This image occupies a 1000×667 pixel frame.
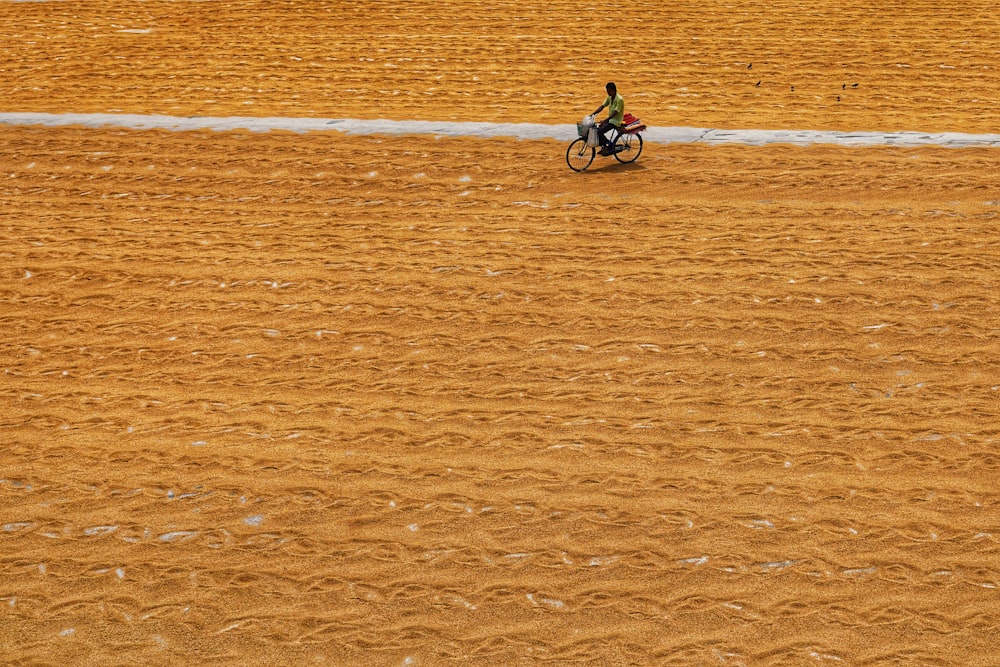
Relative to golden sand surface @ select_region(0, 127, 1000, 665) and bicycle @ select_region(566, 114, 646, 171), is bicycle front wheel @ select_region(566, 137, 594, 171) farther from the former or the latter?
golden sand surface @ select_region(0, 127, 1000, 665)

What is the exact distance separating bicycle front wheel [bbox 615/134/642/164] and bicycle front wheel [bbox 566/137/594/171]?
0.40 metres

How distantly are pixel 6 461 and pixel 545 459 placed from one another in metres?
5.04

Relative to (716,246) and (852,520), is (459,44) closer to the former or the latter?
(716,246)

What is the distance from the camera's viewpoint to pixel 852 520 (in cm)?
814

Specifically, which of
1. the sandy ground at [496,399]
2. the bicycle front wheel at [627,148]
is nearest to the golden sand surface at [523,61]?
the sandy ground at [496,399]

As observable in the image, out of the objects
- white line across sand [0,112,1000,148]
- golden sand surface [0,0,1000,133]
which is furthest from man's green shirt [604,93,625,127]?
golden sand surface [0,0,1000,133]

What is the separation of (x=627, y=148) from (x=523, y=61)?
15.7ft

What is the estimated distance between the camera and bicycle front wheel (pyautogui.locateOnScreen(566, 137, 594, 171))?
14.0 metres

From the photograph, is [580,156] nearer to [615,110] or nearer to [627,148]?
[627,148]

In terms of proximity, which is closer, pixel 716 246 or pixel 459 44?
pixel 716 246

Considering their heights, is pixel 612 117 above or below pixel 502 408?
above

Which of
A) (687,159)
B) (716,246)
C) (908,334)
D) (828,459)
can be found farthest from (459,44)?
(828,459)

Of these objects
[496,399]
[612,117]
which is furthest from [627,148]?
[496,399]

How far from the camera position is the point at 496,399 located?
9.77 meters
